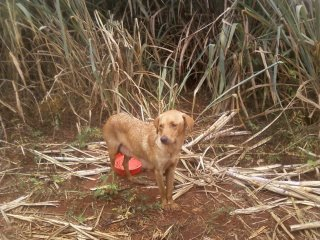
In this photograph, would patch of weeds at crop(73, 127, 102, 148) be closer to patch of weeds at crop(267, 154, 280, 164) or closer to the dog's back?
the dog's back

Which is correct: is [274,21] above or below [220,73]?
above

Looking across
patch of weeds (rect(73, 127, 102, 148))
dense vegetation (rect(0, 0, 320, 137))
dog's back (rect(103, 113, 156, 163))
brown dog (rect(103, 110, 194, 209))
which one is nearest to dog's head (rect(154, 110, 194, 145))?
brown dog (rect(103, 110, 194, 209))

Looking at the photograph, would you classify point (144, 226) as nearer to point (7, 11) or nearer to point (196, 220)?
point (196, 220)

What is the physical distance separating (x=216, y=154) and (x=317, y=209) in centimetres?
120

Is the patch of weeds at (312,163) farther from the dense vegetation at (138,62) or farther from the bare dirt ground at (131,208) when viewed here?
the dense vegetation at (138,62)

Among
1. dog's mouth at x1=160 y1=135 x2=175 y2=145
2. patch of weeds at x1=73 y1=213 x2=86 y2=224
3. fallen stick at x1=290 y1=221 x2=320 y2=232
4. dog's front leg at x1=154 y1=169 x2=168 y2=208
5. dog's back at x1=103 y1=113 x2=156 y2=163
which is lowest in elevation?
fallen stick at x1=290 y1=221 x2=320 y2=232

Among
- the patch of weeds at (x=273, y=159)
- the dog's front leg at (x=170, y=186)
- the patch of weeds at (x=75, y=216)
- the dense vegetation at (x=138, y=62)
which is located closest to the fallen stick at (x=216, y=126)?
the dense vegetation at (x=138, y=62)

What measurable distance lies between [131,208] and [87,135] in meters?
1.45

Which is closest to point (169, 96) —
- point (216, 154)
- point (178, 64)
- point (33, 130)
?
point (178, 64)

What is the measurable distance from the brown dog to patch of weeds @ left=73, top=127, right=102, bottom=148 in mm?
820

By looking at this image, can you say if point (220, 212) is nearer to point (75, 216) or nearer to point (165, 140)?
point (165, 140)

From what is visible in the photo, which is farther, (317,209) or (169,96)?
(169,96)

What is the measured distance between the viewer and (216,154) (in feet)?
16.5

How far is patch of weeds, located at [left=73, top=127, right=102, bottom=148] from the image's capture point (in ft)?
17.6
